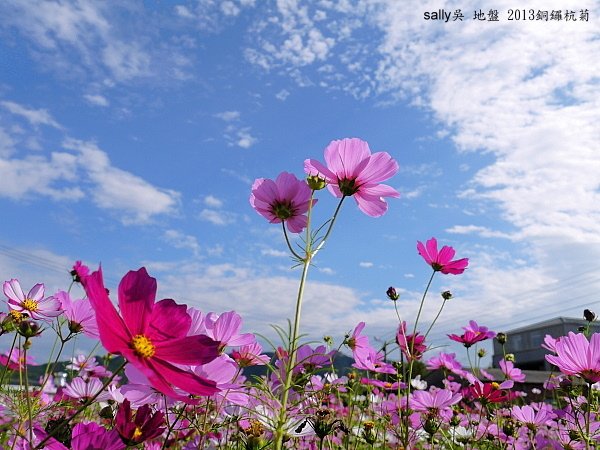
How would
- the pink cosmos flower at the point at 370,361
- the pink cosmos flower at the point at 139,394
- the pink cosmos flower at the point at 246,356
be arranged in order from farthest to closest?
the pink cosmos flower at the point at 370,361, the pink cosmos flower at the point at 246,356, the pink cosmos flower at the point at 139,394

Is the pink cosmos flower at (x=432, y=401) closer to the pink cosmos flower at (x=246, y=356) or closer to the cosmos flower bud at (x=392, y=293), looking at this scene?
the cosmos flower bud at (x=392, y=293)

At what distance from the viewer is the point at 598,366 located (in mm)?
1146

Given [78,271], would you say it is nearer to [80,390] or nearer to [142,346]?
[80,390]

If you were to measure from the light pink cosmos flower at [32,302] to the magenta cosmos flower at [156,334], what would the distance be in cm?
70

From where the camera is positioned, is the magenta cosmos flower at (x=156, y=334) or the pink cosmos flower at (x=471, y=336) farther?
the pink cosmos flower at (x=471, y=336)

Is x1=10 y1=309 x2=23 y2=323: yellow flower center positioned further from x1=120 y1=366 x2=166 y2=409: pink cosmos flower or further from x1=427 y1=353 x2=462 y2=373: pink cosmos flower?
x1=427 y1=353 x2=462 y2=373: pink cosmos flower

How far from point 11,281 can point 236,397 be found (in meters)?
0.89

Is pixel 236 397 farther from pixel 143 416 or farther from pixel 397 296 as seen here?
pixel 397 296

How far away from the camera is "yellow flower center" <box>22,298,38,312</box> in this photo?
1371mm

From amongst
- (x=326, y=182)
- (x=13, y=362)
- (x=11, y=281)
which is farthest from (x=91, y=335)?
(x=13, y=362)

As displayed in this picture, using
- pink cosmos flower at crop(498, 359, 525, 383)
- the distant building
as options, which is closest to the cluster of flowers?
pink cosmos flower at crop(498, 359, 525, 383)

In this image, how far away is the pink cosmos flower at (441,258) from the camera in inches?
60.9

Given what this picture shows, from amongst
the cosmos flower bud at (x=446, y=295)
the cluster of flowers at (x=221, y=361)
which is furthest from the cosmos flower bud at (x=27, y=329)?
the cosmos flower bud at (x=446, y=295)

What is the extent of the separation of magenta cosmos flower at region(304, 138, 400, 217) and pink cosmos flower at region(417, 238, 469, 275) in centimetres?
58
